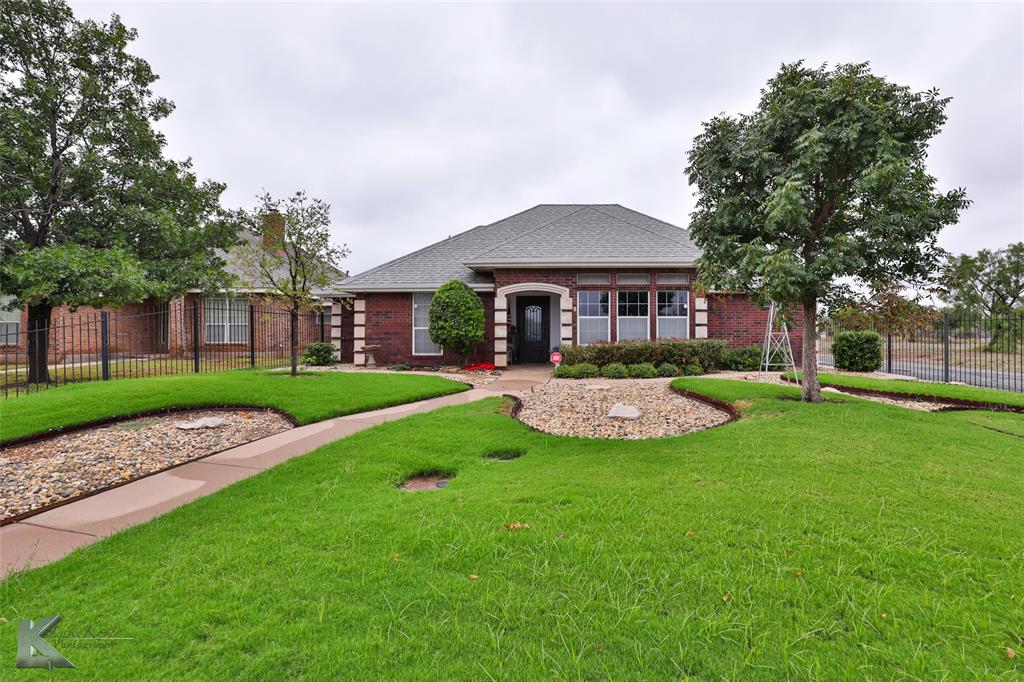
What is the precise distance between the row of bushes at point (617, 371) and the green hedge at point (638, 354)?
0.29m

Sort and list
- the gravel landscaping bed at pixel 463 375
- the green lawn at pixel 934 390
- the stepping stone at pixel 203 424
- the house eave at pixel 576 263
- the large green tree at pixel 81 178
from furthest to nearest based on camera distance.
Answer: the house eave at pixel 576 263 < the gravel landscaping bed at pixel 463 375 < the large green tree at pixel 81 178 < the green lawn at pixel 934 390 < the stepping stone at pixel 203 424

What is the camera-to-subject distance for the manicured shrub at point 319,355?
607 inches

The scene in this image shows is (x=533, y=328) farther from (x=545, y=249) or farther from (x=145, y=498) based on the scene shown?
(x=145, y=498)

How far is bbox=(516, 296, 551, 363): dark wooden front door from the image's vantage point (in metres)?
16.3

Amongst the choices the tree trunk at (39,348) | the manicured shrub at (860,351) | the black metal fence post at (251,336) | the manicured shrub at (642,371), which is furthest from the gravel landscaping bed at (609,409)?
the tree trunk at (39,348)

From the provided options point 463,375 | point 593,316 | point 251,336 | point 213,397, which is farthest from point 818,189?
point 251,336

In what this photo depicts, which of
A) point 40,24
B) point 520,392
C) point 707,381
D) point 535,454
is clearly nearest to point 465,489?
point 535,454

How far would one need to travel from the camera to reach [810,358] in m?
7.72

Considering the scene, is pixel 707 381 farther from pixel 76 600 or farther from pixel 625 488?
pixel 76 600

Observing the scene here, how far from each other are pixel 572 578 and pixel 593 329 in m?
12.1

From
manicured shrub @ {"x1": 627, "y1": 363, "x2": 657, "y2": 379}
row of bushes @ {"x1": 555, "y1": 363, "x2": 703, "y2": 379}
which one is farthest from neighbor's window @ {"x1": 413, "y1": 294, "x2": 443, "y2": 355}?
manicured shrub @ {"x1": 627, "y1": 363, "x2": 657, "y2": 379}

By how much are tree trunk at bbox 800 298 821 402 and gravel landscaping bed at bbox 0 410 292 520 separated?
8587 mm

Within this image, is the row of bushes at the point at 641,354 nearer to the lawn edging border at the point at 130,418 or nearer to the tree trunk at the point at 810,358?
the tree trunk at the point at 810,358

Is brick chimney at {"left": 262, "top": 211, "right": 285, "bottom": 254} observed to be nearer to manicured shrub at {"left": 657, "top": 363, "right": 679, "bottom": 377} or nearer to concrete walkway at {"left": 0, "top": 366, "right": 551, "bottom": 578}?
concrete walkway at {"left": 0, "top": 366, "right": 551, "bottom": 578}
